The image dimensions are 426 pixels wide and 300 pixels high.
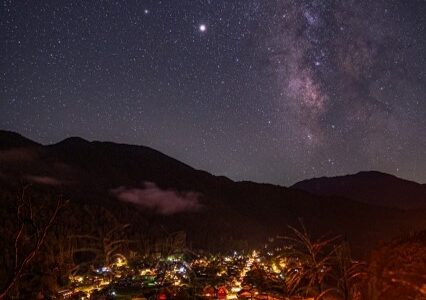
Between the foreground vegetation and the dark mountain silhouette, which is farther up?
the dark mountain silhouette

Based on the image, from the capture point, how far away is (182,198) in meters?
129

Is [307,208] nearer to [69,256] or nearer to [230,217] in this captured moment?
[230,217]

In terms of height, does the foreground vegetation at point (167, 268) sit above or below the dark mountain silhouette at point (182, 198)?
below

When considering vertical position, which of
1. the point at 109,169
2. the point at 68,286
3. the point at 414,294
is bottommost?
the point at 68,286

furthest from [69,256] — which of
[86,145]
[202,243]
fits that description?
[86,145]

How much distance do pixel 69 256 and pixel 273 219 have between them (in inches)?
3778

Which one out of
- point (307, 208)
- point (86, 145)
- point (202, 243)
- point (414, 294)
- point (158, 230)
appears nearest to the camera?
point (414, 294)

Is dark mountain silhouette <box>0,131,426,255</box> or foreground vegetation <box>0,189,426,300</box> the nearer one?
foreground vegetation <box>0,189,426,300</box>

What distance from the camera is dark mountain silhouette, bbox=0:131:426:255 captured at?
9512 cm

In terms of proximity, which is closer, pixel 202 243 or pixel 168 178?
pixel 202 243

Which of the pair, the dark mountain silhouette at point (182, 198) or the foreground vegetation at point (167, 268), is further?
the dark mountain silhouette at point (182, 198)

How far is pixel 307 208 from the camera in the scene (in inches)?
5605

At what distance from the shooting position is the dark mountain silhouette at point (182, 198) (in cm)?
9512

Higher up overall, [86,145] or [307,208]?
[86,145]
